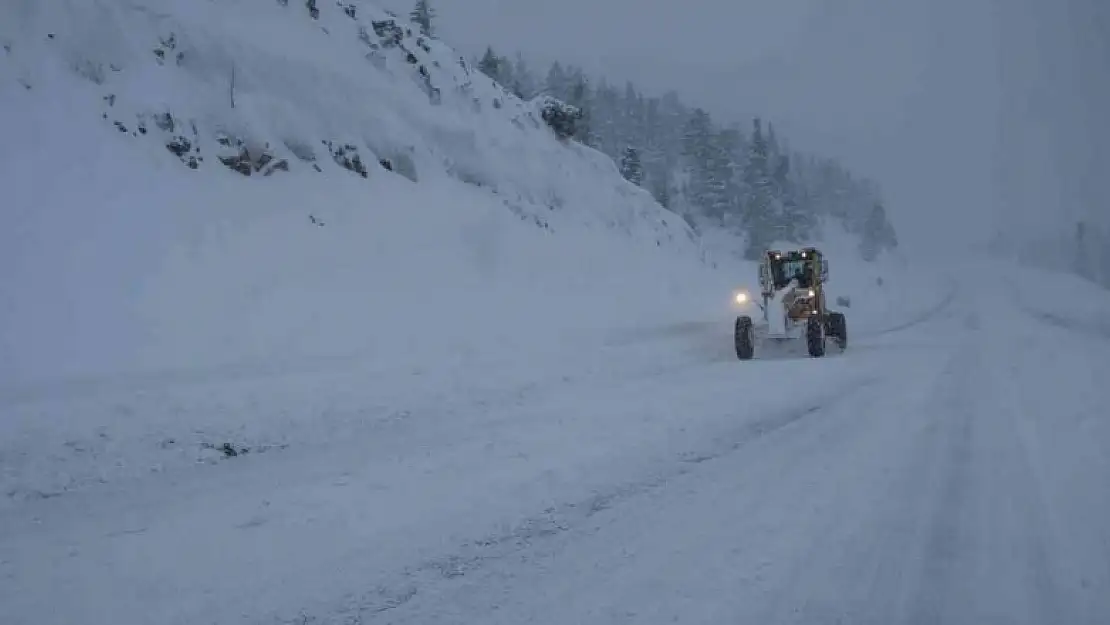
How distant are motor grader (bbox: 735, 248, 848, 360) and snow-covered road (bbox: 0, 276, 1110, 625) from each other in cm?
511

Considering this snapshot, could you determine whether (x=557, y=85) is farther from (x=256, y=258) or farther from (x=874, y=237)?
(x=256, y=258)

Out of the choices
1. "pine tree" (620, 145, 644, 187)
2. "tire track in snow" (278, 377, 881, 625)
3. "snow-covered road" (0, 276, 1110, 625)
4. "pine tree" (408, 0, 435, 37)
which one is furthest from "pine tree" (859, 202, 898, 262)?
"tire track in snow" (278, 377, 881, 625)

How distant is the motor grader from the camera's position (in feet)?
43.7

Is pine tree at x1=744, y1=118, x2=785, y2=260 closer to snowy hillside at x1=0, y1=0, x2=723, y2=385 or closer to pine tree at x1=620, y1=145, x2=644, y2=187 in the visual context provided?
pine tree at x1=620, y1=145, x2=644, y2=187

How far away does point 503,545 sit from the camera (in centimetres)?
418

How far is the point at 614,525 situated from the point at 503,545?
795 millimetres

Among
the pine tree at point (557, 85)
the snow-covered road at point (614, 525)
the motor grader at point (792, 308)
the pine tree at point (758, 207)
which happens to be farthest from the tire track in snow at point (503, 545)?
the pine tree at point (758, 207)

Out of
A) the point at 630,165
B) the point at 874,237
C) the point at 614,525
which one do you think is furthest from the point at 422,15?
the point at 874,237

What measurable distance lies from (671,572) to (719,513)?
1.06 meters

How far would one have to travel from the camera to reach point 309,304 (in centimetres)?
1208

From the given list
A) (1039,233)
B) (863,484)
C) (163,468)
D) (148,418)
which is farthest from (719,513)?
A: (1039,233)

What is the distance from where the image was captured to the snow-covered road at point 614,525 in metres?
3.46

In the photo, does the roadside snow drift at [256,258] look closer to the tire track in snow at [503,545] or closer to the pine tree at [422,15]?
the tire track in snow at [503,545]

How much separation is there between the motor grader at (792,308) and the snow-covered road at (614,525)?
16.8ft
